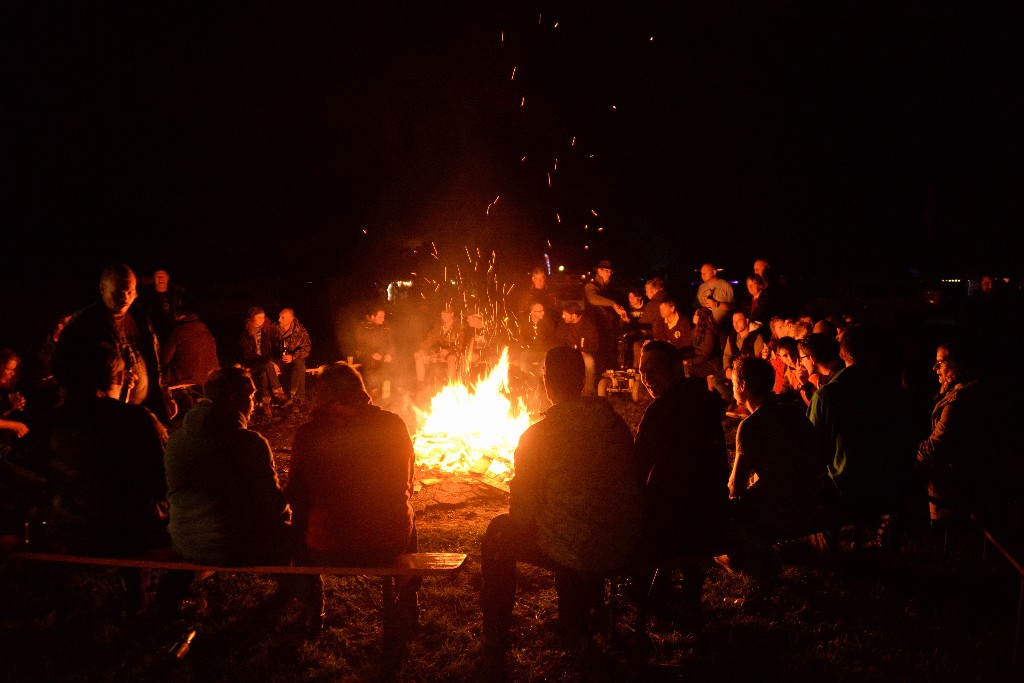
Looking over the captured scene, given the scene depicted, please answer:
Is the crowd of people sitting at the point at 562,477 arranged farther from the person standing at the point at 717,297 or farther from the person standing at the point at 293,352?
the person standing at the point at 717,297

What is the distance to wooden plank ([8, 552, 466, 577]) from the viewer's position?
3.29 metres

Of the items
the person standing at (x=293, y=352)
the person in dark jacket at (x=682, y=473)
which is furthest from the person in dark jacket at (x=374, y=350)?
the person in dark jacket at (x=682, y=473)

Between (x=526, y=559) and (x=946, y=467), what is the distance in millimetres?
3143

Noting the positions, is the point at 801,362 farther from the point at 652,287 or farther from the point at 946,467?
the point at 652,287

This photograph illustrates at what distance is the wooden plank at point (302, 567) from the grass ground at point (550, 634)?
1.66ft

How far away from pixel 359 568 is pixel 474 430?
14.8ft

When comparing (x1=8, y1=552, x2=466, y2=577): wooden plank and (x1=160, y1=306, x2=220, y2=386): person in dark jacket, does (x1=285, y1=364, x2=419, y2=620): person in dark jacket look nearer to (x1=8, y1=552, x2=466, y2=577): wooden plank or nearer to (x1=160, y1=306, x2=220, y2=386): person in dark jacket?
(x1=8, y1=552, x2=466, y2=577): wooden plank

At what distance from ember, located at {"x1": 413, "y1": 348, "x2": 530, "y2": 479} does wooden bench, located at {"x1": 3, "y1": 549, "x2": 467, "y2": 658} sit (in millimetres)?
3132

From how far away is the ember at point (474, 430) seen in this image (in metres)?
6.85

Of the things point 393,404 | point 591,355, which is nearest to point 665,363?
point 591,355

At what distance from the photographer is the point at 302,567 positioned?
3.34 metres

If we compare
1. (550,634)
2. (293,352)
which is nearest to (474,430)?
(293,352)

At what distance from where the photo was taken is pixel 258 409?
9164 millimetres

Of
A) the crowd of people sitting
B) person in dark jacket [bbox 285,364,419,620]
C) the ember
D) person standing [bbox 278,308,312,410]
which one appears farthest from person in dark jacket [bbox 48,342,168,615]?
person standing [bbox 278,308,312,410]
